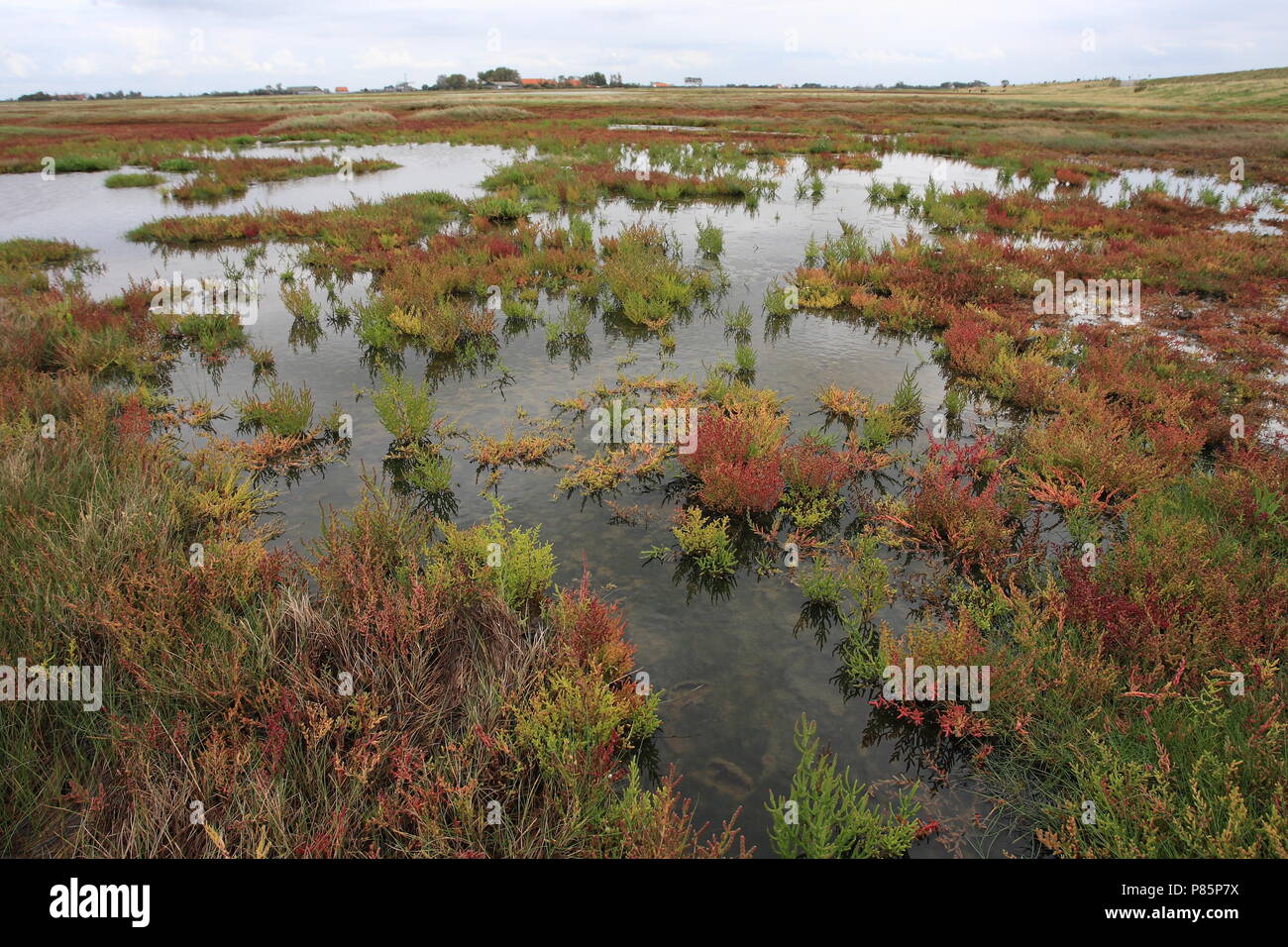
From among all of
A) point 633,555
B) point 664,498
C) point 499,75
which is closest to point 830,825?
point 633,555

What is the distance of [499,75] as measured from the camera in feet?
524

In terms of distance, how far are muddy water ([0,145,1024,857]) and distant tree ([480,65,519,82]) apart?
17075cm

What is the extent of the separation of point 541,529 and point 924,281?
10.3 metres

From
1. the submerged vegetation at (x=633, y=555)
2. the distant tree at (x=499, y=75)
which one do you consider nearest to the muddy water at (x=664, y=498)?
the submerged vegetation at (x=633, y=555)

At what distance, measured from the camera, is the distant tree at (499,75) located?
519 feet

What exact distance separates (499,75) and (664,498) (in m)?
192

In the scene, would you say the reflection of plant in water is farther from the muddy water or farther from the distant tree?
the distant tree

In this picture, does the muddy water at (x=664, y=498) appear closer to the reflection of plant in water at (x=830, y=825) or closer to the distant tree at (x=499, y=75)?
the reflection of plant in water at (x=830, y=825)

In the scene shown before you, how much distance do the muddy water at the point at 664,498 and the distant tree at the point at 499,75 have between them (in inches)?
6723

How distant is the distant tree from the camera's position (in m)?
158

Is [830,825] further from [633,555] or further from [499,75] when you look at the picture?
[499,75]

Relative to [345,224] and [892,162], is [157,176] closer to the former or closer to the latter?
[345,224]

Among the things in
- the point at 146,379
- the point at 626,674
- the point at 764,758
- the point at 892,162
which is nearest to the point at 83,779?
the point at 626,674

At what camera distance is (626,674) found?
13.6ft
